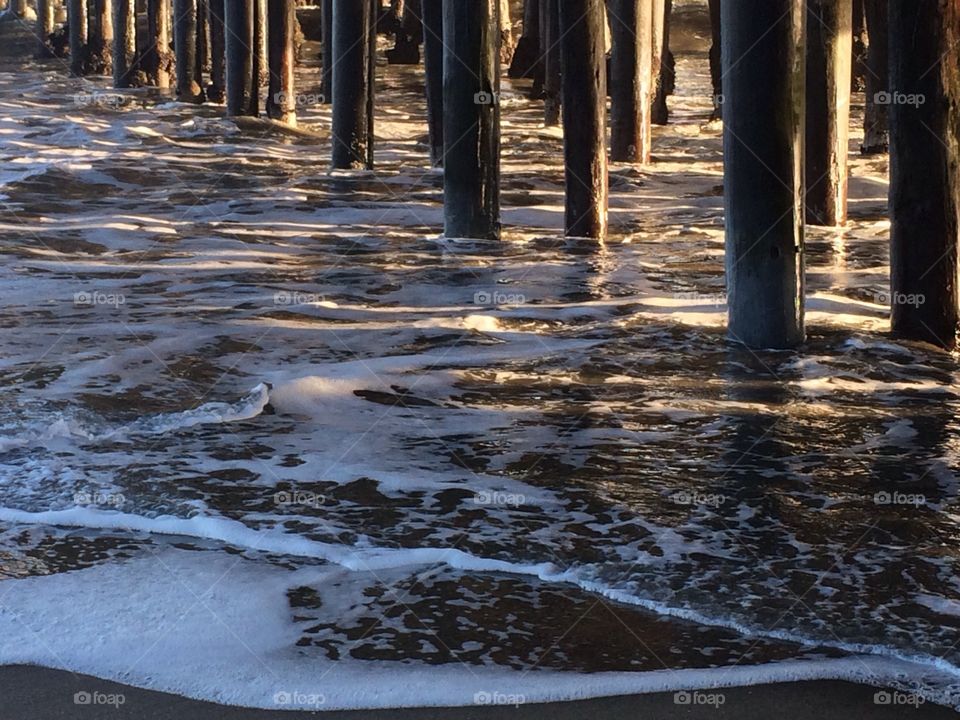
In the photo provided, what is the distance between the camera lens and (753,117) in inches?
211

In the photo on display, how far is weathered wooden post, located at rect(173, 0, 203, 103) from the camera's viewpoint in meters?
19.1

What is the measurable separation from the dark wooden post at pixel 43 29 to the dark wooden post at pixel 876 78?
864 inches

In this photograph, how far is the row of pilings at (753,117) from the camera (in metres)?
5.39

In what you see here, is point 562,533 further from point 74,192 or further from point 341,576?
point 74,192

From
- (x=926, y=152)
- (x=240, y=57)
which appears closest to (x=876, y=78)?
(x=926, y=152)

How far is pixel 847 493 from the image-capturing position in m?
3.87

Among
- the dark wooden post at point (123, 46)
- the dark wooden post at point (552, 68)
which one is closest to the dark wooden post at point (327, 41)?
the dark wooden post at point (123, 46)

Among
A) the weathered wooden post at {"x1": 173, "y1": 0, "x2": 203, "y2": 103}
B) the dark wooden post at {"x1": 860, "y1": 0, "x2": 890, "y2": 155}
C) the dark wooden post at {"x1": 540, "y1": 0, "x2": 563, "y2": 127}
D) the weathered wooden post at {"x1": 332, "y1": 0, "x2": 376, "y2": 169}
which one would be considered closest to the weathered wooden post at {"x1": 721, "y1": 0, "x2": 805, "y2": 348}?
the dark wooden post at {"x1": 860, "y1": 0, "x2": 890, "y2": 155}

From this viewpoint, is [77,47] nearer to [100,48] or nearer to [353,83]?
[100,48]

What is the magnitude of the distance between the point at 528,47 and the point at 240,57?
25.2ft

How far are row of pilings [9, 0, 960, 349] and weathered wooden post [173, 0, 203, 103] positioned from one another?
3.78m

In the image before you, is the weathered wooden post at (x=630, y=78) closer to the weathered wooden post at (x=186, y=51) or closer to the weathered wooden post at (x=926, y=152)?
the weathered wooden post at (x=926, y=152)

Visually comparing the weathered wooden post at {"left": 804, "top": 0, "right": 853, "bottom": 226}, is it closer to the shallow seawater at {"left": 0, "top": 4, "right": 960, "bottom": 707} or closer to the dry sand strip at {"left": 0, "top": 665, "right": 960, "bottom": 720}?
the shallow seawater at {"left": 0, "top": 4, "right": 960, "bottom": 707}

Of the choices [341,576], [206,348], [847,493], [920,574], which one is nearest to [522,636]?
[341,576]
